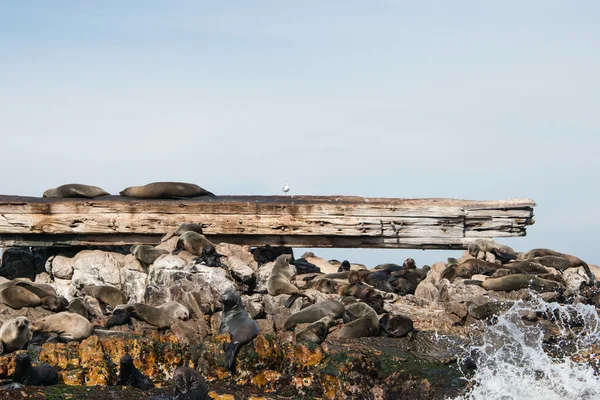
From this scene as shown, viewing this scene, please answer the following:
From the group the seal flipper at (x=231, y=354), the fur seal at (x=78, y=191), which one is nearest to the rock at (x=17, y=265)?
the fur seal at (x=78, y=191)

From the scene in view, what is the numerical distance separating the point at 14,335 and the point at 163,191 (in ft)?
19.9

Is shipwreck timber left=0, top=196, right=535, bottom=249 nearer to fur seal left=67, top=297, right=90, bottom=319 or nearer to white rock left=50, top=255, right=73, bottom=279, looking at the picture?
white rock left=50, top=255, right=73, bottom=279

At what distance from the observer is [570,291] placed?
44.9 ft

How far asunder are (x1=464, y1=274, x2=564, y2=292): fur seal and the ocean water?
95 centimetres

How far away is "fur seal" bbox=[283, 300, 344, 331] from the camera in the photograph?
11.7 m

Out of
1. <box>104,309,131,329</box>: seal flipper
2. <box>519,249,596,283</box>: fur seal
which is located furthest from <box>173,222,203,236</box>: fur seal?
<box>519,249,596,283</box>: fur seal

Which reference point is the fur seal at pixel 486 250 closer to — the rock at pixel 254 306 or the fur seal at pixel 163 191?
the rock at pixel 254 306

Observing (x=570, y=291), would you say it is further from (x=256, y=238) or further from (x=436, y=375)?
(x=256, y=238)

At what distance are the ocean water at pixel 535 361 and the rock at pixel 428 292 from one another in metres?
1.76

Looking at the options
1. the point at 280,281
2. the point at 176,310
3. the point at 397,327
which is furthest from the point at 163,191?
the point at 397,327

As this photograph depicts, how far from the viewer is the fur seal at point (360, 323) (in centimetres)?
1145

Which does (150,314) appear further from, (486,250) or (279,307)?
(486,250)

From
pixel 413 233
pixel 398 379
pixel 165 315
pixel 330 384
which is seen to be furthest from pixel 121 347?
pixel 413 233

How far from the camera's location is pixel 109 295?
13.4m
